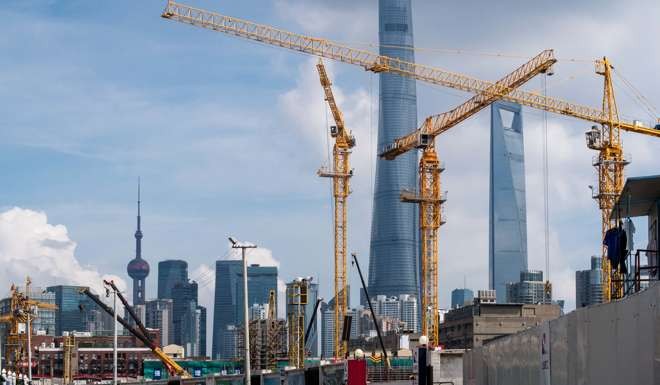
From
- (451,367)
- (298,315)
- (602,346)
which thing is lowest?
(451,367)

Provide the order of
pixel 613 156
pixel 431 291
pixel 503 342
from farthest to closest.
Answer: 1. pixel 431 291
2. pixel 613 156
3. pixel 503 342

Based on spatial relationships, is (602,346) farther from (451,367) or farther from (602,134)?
(602,134)

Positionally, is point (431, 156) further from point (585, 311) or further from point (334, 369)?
point (585, 311)

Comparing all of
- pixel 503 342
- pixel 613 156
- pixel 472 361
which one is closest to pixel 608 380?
pixel 503 342

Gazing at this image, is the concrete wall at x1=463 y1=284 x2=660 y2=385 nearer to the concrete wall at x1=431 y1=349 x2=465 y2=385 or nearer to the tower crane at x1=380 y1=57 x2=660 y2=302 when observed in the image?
the concrete wall at x1=431 y1=349 x2=465 y2=385

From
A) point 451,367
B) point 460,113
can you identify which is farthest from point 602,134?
point 451,367

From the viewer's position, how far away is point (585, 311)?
19094mm

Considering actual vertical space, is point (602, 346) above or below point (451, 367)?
above

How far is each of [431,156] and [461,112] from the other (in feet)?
27.6

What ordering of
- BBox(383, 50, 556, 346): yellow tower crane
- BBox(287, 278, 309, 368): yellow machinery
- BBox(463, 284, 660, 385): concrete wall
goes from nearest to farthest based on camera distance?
1. BBox(463, 284, 660, 385): concrete wall
2. BBox(287, 278, 309, 368): yellow machinery
3. BBox(383, 50, 556, 346): yellow tower crane

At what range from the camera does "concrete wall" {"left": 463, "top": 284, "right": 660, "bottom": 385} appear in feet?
50.0

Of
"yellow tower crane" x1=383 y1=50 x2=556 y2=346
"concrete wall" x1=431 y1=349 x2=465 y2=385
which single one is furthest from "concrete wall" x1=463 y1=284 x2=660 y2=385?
"yellow tower crane" x1=383 y1=50 x2=556 y2=346

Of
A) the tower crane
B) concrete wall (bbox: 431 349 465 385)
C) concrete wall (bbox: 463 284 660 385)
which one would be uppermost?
the tower crane

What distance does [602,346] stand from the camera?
18078 mm
